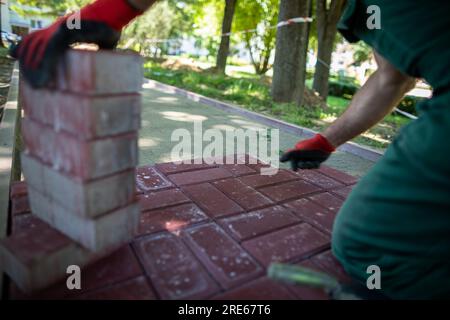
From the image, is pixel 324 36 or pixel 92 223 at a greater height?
pixel 324 36

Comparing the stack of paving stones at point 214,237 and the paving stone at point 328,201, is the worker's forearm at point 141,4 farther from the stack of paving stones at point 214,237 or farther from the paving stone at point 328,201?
the paving stone at point 328,201

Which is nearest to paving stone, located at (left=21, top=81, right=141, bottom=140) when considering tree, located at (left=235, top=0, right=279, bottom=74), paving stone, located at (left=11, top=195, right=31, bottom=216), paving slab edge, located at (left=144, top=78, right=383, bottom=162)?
paving stone, located at (left=11, top=195, right=31, bottom=216)

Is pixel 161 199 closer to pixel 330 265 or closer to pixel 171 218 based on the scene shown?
pixel 171 218

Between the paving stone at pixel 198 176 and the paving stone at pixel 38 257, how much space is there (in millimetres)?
988

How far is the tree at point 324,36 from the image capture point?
9.69 m

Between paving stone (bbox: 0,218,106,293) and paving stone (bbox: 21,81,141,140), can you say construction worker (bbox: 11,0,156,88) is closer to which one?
paving stone (bbox: 21,81,141,140)

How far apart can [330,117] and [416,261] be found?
497 cm

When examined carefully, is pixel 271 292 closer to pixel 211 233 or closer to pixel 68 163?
pixel 211 233

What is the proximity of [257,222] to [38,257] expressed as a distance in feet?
3.45

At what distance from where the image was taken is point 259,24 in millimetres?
18656

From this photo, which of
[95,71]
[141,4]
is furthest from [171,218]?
[141,4]

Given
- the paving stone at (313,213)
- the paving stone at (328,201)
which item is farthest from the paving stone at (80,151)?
the paving stone at (328,201)

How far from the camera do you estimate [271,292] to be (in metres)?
1.28
